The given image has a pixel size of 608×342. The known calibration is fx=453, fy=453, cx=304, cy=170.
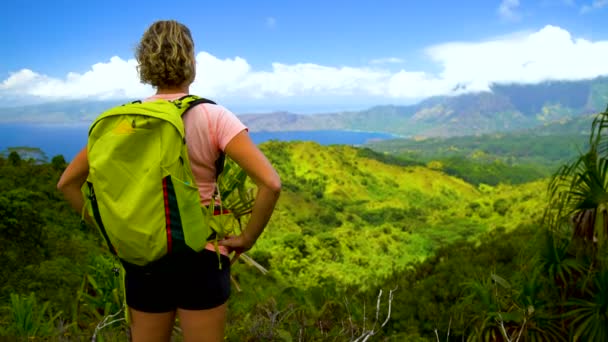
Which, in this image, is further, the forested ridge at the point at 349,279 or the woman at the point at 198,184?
the forested ridge at the point at 349,279

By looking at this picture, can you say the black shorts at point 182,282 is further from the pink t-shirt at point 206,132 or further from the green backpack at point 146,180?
Result: the pink t-shirt at point 206,132

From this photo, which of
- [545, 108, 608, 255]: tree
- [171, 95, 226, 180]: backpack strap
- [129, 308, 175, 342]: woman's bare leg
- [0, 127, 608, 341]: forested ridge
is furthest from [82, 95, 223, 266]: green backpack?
[545, 108, 608, 255]: tree

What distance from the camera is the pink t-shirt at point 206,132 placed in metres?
1.20

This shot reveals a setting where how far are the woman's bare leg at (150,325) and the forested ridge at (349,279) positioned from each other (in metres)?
0.51

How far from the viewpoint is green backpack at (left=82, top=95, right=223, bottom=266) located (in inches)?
45.6

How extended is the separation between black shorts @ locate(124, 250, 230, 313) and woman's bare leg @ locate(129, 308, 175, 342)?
3cm

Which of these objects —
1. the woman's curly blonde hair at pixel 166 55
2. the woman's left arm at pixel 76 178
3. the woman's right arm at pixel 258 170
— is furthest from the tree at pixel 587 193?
the woman's left arm at pixel 76 178

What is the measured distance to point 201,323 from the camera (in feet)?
4.23

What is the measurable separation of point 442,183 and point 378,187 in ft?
47.1

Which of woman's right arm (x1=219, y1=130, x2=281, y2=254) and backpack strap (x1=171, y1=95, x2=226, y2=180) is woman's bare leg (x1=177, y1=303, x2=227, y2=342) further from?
backpack strap (x1=171, y1=95, x2=226, y2=180)

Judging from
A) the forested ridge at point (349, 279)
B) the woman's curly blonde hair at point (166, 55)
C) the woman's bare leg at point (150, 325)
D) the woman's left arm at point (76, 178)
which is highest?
the woman's curly blonde hair at point (166, 55)

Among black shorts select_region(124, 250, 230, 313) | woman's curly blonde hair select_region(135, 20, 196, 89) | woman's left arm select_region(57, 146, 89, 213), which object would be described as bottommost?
black shorts select_region(124, 250, 230, 313)

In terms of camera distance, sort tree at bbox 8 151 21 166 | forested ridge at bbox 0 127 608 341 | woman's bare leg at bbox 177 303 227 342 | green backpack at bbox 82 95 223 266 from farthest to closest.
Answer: tree at bbox 8 151 21 166 < forested ridge at bbox 0 127 608 341 < woman's bare leg at bbox 177 303 227 342 < green backpack at bbox 82 95 223 266

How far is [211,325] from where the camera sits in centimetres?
130
